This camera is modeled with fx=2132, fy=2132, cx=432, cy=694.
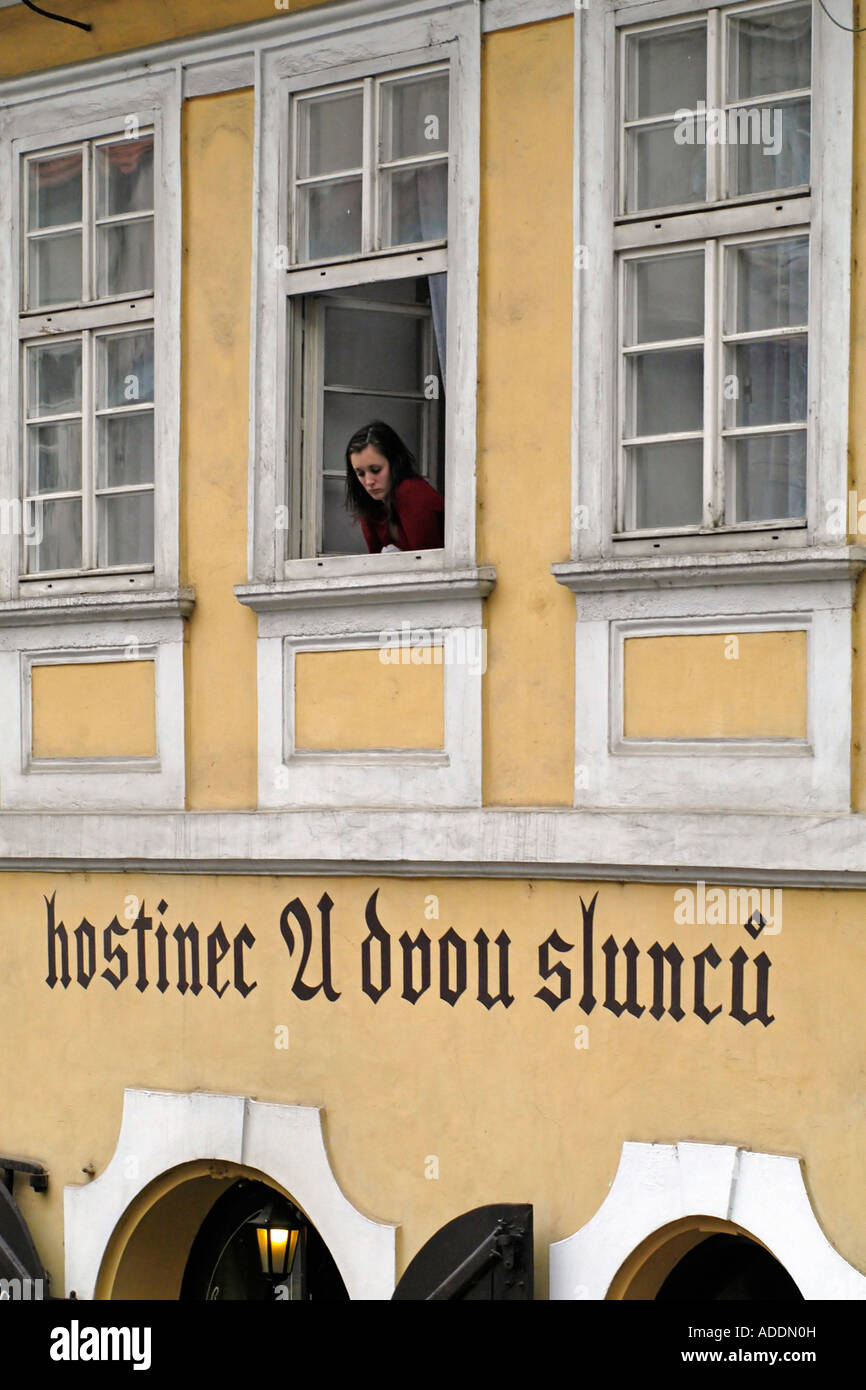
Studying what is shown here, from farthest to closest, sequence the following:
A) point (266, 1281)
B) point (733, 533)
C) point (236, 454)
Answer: point (266, 1281)
point (236, 454)
point (733, 533)

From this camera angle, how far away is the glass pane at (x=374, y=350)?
9.48 metres

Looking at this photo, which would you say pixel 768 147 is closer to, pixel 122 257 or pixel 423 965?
pixel 122 257

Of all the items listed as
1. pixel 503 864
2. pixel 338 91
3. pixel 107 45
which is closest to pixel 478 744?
pixel 503 864

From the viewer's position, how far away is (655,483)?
8.34 meters

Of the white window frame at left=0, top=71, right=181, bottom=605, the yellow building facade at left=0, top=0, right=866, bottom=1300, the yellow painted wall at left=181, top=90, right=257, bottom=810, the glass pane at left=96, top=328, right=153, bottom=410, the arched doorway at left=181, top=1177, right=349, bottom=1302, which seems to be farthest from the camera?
the arched doorway at left=181, top=1177, right=349, bottom=1302

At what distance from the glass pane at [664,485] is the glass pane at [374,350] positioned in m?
1.60

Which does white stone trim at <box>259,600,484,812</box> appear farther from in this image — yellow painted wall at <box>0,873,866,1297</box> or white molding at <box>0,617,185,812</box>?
white molding at <box>0,617,185,812</box>

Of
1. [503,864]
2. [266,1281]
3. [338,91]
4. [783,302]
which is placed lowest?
[266,1281]

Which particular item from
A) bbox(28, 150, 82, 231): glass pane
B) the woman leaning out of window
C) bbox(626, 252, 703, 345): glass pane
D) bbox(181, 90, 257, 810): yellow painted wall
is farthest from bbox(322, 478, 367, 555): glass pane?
bbox(28, 150, 82, 231): glass pane

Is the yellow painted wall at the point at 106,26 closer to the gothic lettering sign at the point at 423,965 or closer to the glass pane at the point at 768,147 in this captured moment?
the glass pane at the point at 768,147

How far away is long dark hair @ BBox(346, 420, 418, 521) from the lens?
30.1ft

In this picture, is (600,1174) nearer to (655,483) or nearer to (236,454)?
(655,483)

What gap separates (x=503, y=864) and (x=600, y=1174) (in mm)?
1262

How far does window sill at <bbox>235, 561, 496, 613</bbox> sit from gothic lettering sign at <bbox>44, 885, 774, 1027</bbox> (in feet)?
4.10
